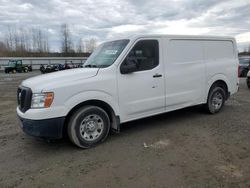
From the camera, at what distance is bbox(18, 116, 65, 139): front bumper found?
4.26m

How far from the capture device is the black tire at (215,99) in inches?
265

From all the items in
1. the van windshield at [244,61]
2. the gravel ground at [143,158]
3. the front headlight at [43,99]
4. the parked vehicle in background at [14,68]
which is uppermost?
the parked vehicle in background at [14,68]

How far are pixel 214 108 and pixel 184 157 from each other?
3.17 metres

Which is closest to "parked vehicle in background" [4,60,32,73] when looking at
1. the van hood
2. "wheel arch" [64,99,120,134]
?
the van hood

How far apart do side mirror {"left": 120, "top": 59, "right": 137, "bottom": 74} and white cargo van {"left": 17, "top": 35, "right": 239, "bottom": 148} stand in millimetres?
20

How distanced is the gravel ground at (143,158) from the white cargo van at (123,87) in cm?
45

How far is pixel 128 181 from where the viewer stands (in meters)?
3.47

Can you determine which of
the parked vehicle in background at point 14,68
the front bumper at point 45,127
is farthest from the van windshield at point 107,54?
the parked vehicle in background at point 14,68

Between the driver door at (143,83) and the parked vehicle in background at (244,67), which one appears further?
the parked vehicle in background at (244,67)

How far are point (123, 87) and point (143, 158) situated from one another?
1484 mm

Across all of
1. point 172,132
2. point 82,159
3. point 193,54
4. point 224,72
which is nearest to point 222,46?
point 224,72

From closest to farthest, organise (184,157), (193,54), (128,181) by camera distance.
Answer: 1. (128,181)
2. (184,157)
3. (193,54)

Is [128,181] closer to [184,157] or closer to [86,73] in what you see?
[184,157]

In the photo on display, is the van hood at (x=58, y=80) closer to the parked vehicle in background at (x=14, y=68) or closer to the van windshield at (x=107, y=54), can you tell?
the van windshield at (x=107, y=54)
